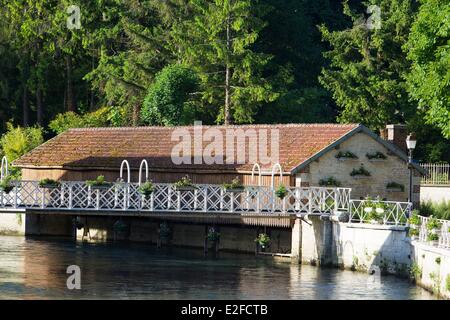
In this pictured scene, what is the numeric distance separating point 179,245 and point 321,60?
28593mm

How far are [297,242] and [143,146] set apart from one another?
12013mm

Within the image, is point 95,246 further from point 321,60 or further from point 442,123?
point 321,60

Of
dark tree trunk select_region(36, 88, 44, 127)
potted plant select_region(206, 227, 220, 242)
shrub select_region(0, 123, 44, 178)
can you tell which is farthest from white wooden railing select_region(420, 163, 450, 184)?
dark tree trunk select_region(36, 88, 44, 127)

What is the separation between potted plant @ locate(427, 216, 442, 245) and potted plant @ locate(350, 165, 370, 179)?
36.5ft

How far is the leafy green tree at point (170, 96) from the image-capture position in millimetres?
84562

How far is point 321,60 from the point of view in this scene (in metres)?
95.1

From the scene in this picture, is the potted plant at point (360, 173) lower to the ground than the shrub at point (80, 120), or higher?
lower

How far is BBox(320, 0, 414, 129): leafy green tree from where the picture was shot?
83.4m

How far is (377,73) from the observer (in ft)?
277

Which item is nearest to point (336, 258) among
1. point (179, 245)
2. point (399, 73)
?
point (179, 245)

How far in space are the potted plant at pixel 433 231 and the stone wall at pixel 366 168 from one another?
1111cm

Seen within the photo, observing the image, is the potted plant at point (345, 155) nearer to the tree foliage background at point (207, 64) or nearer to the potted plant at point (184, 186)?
the potted plant at point (184, 186)

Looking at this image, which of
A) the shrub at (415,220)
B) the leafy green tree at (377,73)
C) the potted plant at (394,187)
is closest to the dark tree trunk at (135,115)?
the leafy green tree at (377,73)

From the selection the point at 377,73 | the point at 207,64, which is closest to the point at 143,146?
the point at 207,64
